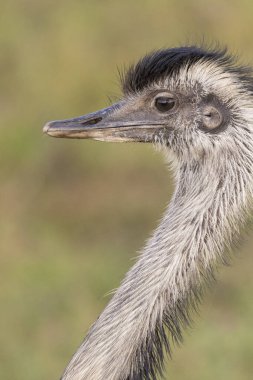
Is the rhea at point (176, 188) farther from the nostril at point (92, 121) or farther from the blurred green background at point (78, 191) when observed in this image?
the blurred green background at point (78, 191)

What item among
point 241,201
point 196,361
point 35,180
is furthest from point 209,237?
point 35,180

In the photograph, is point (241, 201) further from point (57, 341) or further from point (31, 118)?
point (31, 118)

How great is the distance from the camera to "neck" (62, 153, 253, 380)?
12.5 ft

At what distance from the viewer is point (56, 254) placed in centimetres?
816

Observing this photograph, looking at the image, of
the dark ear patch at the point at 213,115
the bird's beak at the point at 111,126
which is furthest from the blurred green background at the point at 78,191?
the dark ear patch at the point at 213,115

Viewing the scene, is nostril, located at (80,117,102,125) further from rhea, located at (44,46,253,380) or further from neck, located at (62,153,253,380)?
neck, located at (62,153,253,380)

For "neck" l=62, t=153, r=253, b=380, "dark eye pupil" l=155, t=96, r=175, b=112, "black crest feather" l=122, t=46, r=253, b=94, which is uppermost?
"black crest feather" l=122, t=46, r=253, b=94

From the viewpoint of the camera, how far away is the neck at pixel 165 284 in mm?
3824

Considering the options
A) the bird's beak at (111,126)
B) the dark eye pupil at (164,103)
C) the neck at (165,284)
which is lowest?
the neck at (165,284)

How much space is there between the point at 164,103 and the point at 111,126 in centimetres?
20

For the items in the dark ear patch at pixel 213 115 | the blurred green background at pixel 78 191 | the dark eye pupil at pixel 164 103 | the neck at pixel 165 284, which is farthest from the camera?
the blurred green background at pixel 78 191

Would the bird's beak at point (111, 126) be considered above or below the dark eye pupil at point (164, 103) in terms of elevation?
below

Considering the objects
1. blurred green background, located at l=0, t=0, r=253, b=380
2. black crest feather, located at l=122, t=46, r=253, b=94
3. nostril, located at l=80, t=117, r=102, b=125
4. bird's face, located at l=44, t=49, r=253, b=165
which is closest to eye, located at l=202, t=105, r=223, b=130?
bird's face, located at l=44, t=49, r=253, b=165

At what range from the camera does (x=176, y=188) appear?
13.7 ft
